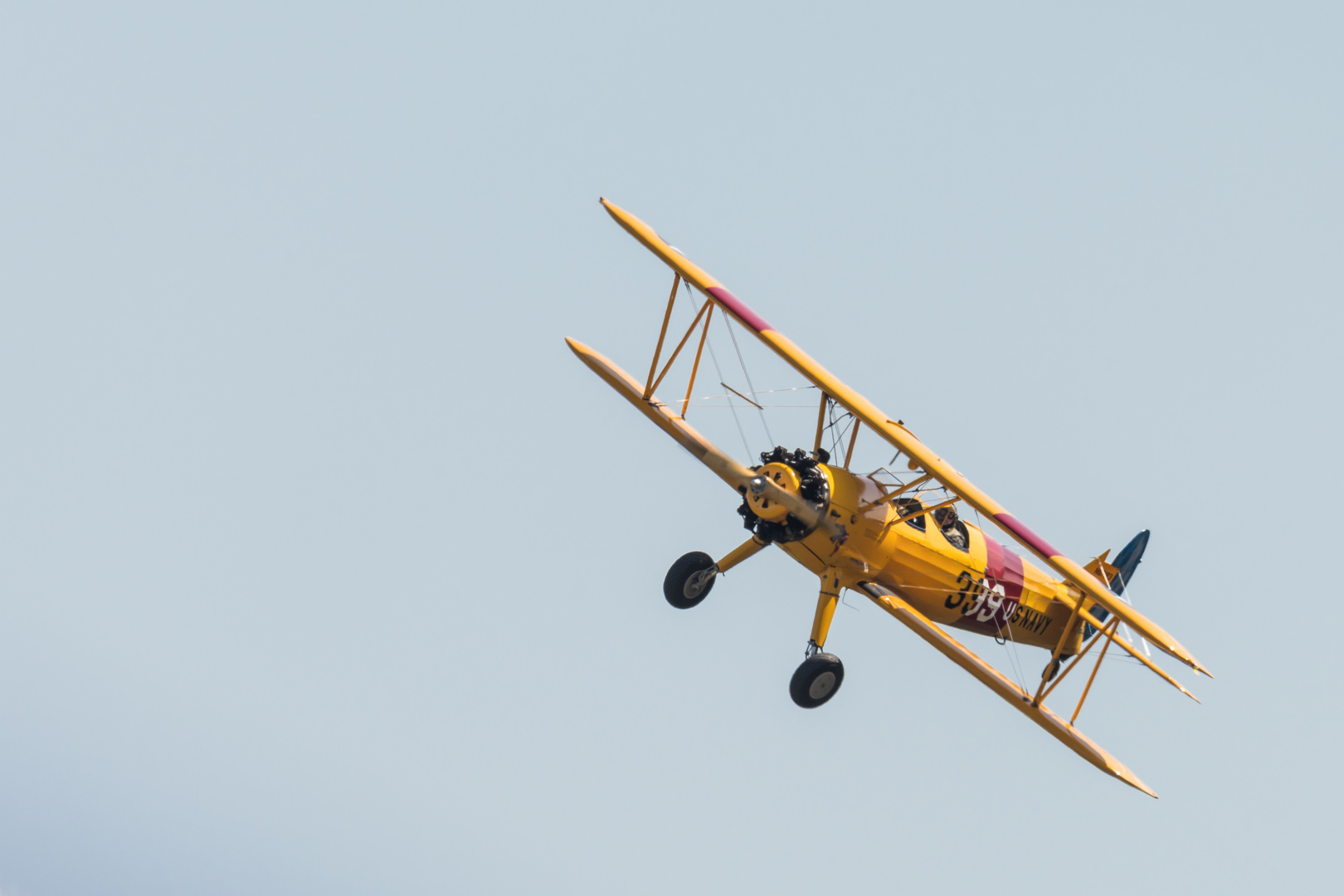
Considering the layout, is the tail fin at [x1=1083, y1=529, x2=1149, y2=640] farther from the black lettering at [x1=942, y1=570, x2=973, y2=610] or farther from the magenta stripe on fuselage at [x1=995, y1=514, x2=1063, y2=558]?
the magenta stripe on fuselage at [x1=995, y1=514, x2=1063, y2=558]

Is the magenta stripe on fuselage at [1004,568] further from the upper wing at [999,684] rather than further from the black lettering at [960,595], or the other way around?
the upper wing at [999,684]

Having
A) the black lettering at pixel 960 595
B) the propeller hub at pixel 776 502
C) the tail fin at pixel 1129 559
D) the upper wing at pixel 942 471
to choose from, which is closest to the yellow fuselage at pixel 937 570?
the black lettering at pixel 960 595

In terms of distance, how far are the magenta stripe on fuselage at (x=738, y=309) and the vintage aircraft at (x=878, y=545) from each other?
0.02 m

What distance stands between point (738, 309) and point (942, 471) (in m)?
4.35

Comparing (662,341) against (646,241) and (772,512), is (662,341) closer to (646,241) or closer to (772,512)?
(646,241)

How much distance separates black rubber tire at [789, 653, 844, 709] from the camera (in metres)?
21.7

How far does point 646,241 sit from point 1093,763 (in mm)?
10529

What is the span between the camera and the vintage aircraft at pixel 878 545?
829 inches

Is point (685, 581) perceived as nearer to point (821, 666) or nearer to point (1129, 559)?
point (821, 666)

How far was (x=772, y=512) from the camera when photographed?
21328mm

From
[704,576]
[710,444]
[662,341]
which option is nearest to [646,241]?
[662,341]

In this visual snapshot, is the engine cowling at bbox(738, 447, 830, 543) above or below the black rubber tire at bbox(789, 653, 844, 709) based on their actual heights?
above

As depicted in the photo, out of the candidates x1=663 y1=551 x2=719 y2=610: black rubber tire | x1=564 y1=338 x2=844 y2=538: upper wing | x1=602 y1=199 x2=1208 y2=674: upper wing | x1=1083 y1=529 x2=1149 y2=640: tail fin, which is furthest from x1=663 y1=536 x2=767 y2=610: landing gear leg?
x1=1083 y1=529 x2=1149 y2=640: tail fin

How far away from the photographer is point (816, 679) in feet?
71.1
